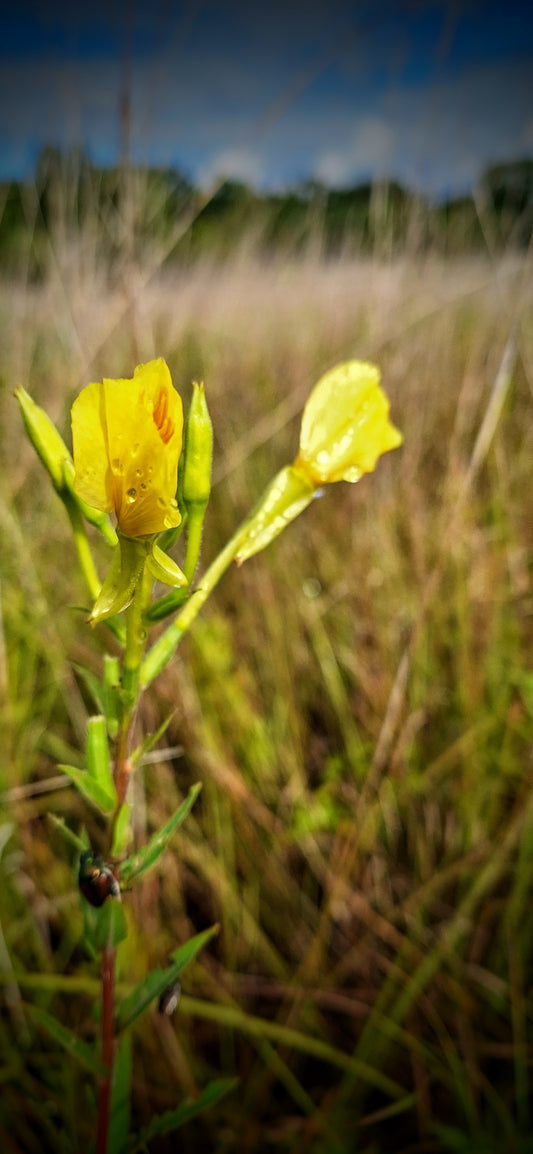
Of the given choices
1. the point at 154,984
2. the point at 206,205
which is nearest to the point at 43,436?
the point at 154,984

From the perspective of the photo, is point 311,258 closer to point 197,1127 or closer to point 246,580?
point 246,580

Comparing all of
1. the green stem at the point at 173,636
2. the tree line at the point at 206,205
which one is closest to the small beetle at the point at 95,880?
the green stem at the point at 173,636

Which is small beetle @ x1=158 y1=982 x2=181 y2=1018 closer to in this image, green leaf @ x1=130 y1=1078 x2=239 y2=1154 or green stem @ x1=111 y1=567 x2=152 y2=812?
green leaf @ x1=130 y1=1078 x2=239 y2=1154

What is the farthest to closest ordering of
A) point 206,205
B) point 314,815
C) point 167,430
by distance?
point 206,205 < point 314,815 < point 167,430

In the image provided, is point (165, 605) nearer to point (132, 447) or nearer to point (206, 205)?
point (132, 447)

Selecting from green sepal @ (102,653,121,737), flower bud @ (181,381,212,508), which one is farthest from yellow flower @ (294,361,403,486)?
green sepal @ (102,653,121,737)

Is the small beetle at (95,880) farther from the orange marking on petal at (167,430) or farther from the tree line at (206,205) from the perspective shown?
the tree line at (206,205)

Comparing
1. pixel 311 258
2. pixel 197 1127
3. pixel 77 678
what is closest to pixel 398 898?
pixel 197 1127
